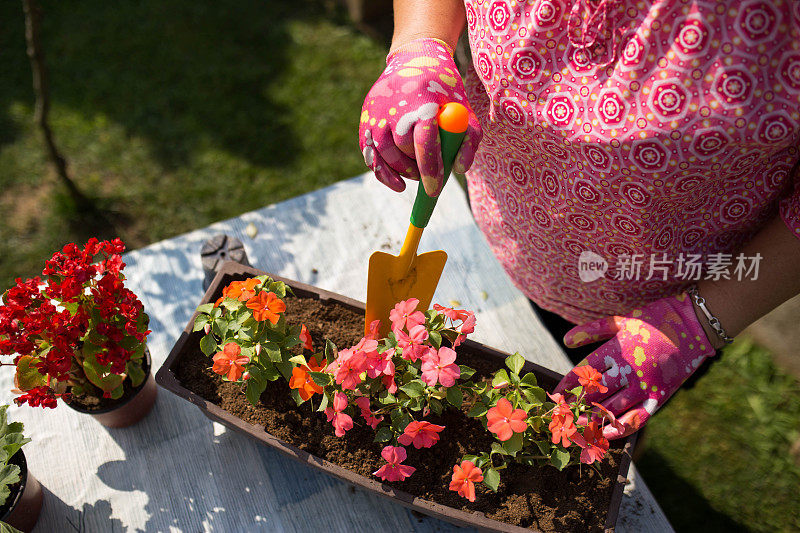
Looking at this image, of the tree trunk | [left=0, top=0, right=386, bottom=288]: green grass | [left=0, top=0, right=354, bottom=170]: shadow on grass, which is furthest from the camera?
[left=0, top=0, right=354, bottom=170]: shadow on grass

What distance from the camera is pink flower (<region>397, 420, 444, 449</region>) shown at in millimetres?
1054

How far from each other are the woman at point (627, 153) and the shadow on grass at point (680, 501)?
1411 mm

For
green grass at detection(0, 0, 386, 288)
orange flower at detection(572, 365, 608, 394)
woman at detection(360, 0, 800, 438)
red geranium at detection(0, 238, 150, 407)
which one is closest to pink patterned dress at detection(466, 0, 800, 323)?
woman at detection(360, 0, 800, 438)

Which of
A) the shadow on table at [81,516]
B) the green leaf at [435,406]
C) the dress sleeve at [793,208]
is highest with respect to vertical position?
the dress sleeve at [793,208]

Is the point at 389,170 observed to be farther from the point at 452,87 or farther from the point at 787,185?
the point at 787,185

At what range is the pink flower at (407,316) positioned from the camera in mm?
1115

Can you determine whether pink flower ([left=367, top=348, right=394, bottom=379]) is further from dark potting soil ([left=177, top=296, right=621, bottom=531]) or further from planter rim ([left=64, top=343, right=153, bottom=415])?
planter rim ([left=64, top=343, right=153, bottom=415])

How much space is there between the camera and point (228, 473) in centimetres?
137

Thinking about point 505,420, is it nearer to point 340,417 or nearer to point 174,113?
point 340,417

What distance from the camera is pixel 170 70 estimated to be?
3574 mm

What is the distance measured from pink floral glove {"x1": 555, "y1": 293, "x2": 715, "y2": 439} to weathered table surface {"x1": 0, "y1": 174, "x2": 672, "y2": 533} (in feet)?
1.16

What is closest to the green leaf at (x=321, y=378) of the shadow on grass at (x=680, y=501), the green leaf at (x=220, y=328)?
the green leaf at (x=220, y=328)

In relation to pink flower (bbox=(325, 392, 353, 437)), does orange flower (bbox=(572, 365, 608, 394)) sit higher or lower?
higher

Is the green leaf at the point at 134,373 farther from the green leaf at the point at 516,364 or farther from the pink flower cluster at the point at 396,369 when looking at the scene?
the green leaf at the point at 516,364
